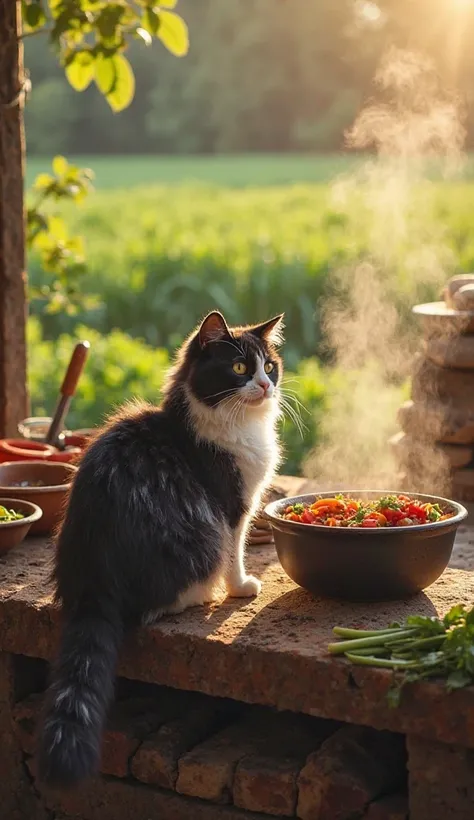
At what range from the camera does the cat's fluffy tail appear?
104 inches

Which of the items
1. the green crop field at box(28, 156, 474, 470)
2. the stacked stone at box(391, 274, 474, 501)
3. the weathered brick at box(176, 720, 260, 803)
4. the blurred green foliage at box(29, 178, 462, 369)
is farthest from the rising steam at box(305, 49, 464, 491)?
the blurred green foliage at box(29, 178, 462, 369)

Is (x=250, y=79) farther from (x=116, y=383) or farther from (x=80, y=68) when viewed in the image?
(x=80, y=68)

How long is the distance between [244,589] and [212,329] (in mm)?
787

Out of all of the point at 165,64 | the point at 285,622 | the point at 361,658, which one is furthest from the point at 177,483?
the point at 165,64

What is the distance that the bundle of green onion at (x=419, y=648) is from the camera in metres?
2.74

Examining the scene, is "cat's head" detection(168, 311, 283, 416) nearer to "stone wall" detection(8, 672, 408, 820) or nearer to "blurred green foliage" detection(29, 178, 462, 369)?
"stone wall" detection(8, 672, 408, 820)

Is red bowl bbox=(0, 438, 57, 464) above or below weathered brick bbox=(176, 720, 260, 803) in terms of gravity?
above

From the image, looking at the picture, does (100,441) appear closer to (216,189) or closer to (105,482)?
(105,482)

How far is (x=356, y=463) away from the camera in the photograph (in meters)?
5.58

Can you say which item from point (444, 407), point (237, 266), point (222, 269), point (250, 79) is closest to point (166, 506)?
point (444, 407)

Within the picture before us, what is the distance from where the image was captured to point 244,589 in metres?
3.48

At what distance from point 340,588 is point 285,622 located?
0.18 metres

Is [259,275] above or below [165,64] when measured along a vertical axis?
below

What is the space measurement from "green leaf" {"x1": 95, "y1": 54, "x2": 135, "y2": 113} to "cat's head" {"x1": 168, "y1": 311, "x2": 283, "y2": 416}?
6.57 ft
